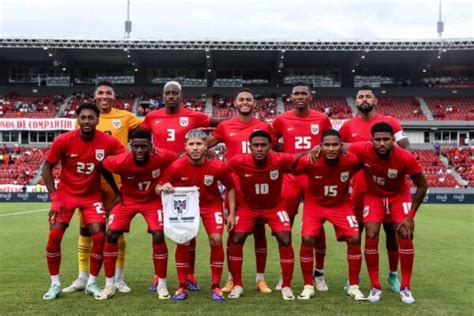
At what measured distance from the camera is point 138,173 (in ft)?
19.2

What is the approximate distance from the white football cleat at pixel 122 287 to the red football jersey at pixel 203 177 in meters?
1.26

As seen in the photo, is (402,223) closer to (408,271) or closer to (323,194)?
(408,271)

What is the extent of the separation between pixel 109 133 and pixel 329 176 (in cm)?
288

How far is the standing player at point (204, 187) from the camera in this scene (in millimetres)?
5785

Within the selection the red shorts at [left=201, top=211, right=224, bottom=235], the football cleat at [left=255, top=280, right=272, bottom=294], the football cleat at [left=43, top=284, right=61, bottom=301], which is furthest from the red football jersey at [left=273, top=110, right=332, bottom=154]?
the football cleat at [left=43, top=284, right=61, bottom=301]

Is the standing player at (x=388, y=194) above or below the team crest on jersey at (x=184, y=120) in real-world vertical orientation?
below

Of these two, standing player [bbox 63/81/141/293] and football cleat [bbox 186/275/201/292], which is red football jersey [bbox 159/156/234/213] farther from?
standing player [bbox 63/81/141/293]

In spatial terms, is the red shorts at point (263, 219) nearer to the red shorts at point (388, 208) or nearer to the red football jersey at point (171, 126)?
the red shorts at point (388, 208)

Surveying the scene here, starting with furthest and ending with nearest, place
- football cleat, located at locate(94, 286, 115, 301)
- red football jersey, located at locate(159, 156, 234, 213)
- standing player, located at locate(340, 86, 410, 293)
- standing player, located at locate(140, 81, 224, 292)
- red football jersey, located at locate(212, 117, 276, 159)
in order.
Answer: standing player, located at locate(140, 81, 224, 292) < red football jersey, located at locate(212, 117, 276, 159) < standing player, located at locate(340, 86, 410, 293) < red football jersey, located at locate(159, 156, 234, 213) < football cleat, located at locate(94, 286, 115, 301)

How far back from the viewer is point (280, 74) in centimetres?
4103

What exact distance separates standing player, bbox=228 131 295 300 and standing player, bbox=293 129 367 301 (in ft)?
0.61

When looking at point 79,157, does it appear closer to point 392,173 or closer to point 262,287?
point 262,287

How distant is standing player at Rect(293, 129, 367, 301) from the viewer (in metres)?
5.70

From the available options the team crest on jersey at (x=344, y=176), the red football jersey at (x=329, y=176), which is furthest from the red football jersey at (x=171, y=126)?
the team crest on jersey at (x=344, y=176)
